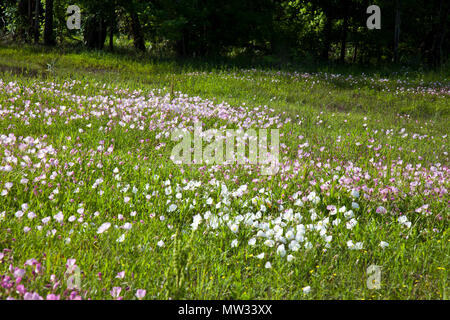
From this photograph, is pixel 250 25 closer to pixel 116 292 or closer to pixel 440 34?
pixel 440 34

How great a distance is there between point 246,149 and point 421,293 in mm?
3134

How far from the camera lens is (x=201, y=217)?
10.0 ft

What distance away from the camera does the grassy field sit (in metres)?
2.23

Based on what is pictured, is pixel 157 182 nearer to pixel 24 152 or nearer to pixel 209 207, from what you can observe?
pixel 209 207

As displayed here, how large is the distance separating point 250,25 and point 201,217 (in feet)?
67.9

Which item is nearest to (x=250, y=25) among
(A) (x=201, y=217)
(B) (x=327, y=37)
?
(B) (x=327, y=37)

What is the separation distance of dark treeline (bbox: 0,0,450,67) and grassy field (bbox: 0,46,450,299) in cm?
1379

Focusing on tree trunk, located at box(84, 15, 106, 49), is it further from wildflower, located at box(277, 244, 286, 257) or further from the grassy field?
wildflower, located at box(277, 244, 286, 257)

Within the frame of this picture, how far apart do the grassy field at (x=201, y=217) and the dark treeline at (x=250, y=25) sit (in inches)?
543

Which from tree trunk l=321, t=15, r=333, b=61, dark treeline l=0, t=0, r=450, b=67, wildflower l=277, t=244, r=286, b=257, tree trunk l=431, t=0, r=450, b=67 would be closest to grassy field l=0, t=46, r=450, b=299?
wildflower l=277, t=244, r=286, b=257

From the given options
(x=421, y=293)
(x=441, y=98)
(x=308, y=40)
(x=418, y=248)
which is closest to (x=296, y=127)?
(x=418, y=248)

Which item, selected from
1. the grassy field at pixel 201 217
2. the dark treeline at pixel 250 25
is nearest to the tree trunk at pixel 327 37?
the dark treeline at pixel 250 25

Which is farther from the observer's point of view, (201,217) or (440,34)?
(440,34)

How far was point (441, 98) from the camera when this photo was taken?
1134 centimetres
